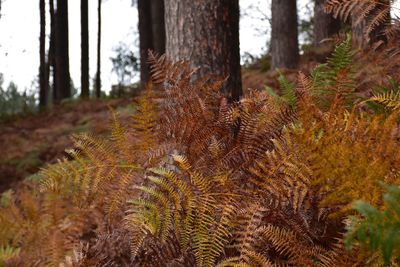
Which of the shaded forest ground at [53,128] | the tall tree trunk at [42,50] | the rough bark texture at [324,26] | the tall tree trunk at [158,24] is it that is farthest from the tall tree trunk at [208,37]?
the tall tree trunk at [42,50]

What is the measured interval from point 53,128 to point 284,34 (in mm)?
4901

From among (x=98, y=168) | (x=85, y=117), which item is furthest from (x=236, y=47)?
(x=85, y=117)

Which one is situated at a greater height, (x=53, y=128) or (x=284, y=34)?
(x=284, y=34)

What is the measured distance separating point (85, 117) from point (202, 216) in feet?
32.0

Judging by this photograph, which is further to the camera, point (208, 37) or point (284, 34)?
point (284, 34)

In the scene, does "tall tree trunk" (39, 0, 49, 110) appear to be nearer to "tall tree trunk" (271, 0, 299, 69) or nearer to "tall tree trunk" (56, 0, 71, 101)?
"tall tree trunk" (56, 0, 71, 101)

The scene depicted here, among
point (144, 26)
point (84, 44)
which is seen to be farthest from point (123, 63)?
point (144, 26)

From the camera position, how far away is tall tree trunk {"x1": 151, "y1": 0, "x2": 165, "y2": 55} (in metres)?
12.5

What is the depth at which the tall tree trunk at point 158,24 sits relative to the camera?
12.5 meters

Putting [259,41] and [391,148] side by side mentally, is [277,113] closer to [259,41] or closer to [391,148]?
[391,148]

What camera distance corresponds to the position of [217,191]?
182 centimetres

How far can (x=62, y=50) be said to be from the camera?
1684 cm

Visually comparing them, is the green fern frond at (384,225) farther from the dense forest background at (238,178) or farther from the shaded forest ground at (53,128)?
the shaded forest ground at (53,128)

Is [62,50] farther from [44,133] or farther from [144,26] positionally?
[44,133]
